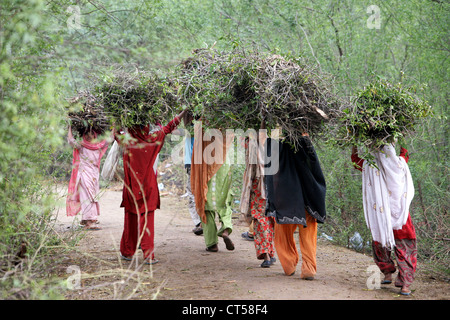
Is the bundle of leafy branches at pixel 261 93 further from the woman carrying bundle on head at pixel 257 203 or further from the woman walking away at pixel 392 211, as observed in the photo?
the woman walking away at pixel 392 211

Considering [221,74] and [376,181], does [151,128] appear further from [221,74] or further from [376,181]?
[376,181]

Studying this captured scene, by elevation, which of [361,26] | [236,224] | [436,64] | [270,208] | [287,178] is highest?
[361,26]

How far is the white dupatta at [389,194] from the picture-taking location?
500cm

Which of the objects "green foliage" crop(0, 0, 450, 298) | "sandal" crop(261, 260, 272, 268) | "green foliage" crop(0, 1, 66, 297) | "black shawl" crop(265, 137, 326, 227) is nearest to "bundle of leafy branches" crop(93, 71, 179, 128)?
"green foliage" crop(0, 0, 450, 298)

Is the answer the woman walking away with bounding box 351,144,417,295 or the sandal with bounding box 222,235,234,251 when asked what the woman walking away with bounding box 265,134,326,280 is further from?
the sandal with bounding box 222,235,234,251

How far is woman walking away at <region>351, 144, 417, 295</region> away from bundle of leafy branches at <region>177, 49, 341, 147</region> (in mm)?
768

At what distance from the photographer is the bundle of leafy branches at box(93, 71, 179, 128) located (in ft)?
18.8

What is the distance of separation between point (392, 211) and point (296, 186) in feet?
3.57

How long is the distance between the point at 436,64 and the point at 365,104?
411 cm

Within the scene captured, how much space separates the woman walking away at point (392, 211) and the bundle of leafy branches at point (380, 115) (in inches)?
7.8

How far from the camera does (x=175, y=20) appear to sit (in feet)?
39.6

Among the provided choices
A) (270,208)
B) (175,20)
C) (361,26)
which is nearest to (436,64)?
(361,26)

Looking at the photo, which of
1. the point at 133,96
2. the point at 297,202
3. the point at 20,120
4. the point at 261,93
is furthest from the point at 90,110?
the point at 297,202

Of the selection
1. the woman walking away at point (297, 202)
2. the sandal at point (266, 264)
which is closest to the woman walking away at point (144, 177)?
the sandal at point (266, 264)
